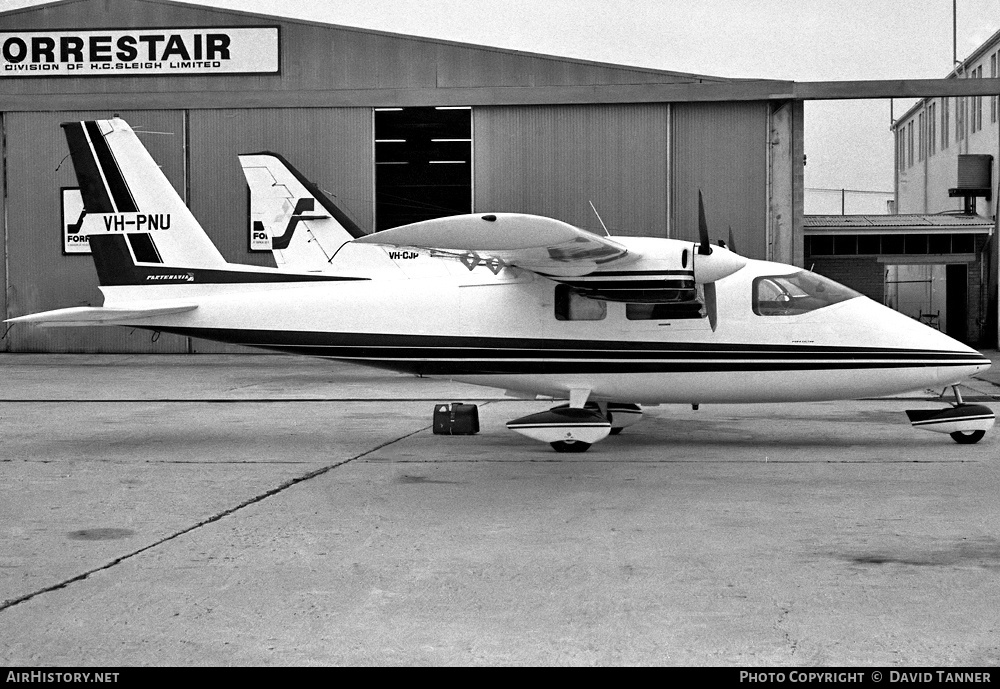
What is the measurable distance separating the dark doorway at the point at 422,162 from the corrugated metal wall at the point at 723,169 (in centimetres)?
651

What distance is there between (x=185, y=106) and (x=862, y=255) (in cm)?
2498

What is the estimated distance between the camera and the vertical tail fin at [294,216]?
23906mm

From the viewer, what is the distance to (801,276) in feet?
41.2

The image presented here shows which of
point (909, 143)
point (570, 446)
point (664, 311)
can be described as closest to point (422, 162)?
point (664, 311)

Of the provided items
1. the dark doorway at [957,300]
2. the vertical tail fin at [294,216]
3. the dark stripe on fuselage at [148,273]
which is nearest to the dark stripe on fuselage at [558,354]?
the dark stripe on fuselage at [148,273]

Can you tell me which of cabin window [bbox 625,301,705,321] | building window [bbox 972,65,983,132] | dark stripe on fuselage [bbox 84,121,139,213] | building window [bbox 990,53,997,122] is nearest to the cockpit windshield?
cabin window [bbox 625,301,705,321]

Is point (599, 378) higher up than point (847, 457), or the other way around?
point (599, 378)

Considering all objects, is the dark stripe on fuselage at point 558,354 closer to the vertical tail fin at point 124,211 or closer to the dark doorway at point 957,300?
the vertical tail fin at point 124,211

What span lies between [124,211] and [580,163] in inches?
739

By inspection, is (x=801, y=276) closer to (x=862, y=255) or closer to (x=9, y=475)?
(x=9, y=475)

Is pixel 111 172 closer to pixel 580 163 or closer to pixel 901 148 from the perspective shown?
pixel 580 163

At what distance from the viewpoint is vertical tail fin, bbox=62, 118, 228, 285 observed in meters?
13.8
